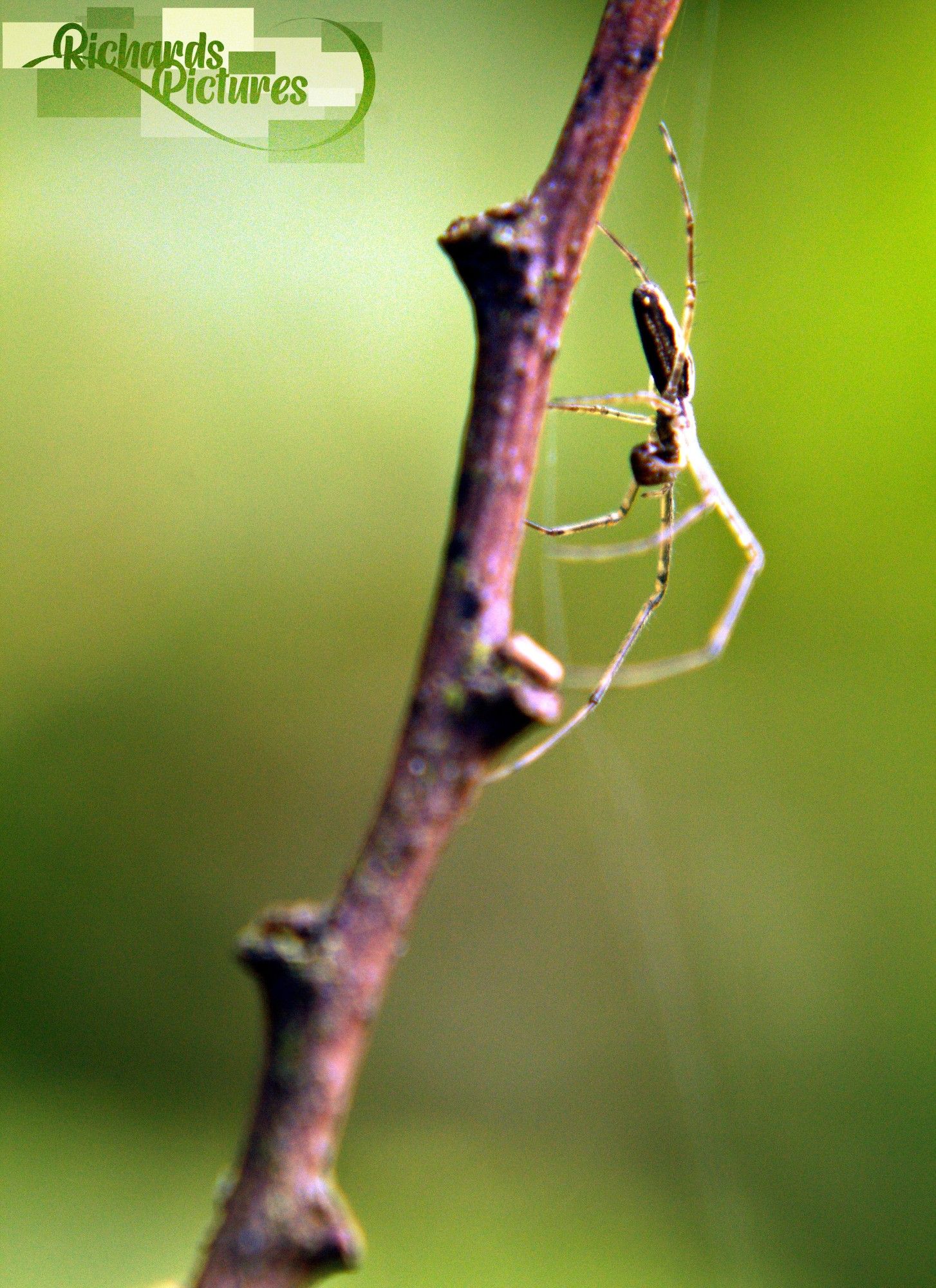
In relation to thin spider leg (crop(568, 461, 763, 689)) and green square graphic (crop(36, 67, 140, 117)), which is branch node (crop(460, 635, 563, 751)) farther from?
green square graphic (crop(36, 67, 140, 117))

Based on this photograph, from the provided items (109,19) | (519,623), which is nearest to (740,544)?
(519,623)

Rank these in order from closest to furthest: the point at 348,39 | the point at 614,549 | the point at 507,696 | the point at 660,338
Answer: the point at 507,696 < the point at 660,338 < the point at 348,39 < the point at 614,549

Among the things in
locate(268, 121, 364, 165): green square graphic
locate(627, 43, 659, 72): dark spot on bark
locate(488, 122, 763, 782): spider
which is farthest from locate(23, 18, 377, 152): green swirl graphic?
locate(627, 43, 659, 72): dark spot on bark

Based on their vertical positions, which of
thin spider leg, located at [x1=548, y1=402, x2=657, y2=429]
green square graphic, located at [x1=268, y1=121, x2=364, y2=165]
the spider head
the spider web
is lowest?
the spider web

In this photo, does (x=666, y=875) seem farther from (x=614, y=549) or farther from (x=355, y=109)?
(x=355, y=109)

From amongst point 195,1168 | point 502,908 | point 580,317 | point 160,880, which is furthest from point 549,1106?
point 580,317

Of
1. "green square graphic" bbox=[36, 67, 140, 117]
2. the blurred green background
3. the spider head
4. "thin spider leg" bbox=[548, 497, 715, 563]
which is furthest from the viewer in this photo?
the blurred green background

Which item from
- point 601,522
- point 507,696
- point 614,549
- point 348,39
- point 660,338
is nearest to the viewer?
point 507,696
